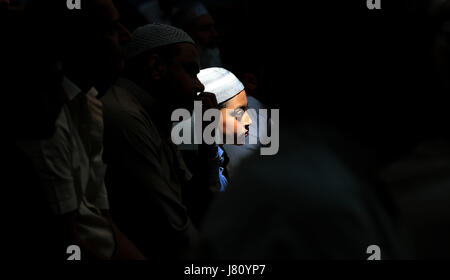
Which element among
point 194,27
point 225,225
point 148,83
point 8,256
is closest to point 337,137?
point 225,225

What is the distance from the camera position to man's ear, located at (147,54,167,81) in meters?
3.85

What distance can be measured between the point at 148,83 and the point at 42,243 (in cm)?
166

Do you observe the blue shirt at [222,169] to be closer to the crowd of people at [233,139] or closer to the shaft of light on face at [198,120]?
the crowd of people at [233,139]

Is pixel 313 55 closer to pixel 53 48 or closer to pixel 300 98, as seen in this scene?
pixel 300 98

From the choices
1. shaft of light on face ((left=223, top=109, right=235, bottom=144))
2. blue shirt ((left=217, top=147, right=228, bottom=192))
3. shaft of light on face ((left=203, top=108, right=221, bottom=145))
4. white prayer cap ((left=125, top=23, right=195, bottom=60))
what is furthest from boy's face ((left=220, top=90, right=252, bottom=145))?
white prayer cap ((left=125, top=23, right=195, bottom=60))

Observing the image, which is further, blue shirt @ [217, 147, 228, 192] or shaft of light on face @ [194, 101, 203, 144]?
blue shirt @ [217, 147, 228, 192]

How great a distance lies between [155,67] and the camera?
12.7 feet

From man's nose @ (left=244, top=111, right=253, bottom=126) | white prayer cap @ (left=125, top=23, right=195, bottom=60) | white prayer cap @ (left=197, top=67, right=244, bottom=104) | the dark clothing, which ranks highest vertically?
white prayer cap @ (left=125, top=23, right=195, bottom=60)

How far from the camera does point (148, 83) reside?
3842mm

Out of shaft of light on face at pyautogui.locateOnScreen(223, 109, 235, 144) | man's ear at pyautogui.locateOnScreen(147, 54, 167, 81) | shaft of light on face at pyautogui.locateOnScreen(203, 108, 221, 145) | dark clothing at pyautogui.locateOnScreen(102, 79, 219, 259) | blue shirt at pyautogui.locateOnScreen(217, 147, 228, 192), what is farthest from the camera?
shaft of light on face at pyautogui.locateOnScreen(223, 109, 235, 144)

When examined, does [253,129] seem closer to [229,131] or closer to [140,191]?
[229,131]

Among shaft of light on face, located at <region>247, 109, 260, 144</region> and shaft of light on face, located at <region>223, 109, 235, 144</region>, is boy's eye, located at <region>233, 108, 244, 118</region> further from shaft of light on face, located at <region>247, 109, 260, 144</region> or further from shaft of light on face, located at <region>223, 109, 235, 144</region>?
shaft of light on face, located at <region>247, 109, 260, 144</region>

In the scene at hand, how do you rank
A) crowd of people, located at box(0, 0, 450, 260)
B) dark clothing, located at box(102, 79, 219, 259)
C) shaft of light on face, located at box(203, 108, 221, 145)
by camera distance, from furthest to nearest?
shaft of light on face, located at box(203, 108, 221, 145)
dark clothing, located at box(102, 79, 219, 259)
crowd of people, located at box(0, 0, 450, 260)
